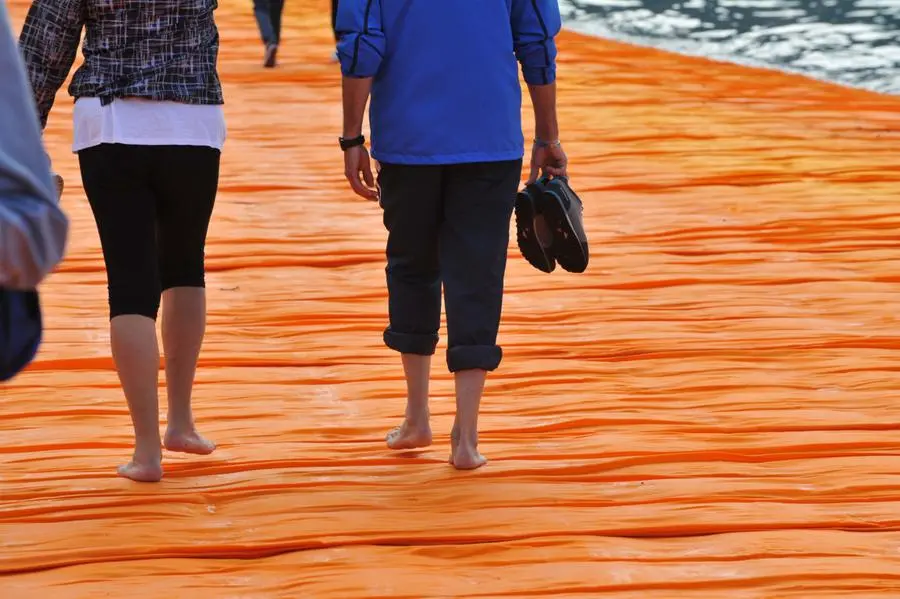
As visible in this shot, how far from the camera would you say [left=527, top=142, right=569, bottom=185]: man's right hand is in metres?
3.29

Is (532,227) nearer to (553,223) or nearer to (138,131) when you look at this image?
(553,223)

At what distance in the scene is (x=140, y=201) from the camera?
299 centimetres

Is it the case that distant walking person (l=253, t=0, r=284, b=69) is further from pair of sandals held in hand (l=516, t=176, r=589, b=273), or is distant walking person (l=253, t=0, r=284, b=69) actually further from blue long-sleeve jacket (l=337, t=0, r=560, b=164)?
blue long-sleeve jacket (l=337, t=0, r=560, b=164)

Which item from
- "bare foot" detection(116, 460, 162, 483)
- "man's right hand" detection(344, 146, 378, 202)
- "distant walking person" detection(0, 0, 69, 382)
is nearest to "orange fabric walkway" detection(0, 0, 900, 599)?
"bare foot" detection(116, 460, 162, 483)

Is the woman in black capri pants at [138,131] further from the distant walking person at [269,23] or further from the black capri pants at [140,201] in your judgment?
the distant walking person at [269,23]

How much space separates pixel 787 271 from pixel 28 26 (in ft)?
9.51

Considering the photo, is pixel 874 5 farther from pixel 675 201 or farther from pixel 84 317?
pixel 84 317

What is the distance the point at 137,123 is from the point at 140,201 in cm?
16

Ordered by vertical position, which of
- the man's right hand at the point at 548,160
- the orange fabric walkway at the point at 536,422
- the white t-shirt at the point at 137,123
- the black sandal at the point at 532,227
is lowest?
the orange fabric walkway at the point at 536,422

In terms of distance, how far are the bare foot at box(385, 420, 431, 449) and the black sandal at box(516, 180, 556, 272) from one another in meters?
0.46

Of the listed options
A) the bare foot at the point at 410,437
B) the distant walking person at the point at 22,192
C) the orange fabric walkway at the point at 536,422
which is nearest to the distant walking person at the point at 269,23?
the orange fabric walkway at the point at 536,422

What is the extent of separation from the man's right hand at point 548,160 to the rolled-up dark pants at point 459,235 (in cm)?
14

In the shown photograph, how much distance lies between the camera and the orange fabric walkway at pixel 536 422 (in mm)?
2684

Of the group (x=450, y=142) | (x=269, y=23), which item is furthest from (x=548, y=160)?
(x=269, y=23)
